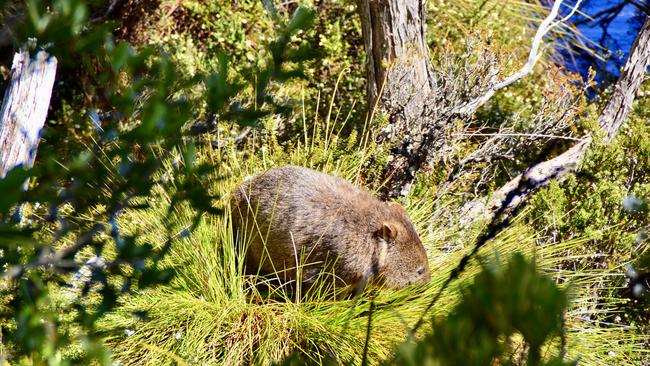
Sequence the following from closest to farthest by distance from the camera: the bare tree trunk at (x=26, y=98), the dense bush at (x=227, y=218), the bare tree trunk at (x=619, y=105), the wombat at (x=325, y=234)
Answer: the dense bush at (x=227, y=218), the wombat at (x=325, y=234), the bare tree trunk at (x=26, y=98), the bare tree trunk at (x=619, y=105)

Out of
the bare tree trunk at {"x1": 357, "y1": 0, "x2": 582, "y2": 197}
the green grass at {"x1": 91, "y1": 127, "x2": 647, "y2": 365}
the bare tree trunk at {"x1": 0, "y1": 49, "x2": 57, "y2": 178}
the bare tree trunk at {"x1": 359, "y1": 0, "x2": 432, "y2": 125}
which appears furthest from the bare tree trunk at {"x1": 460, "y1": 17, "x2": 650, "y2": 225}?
the bare tree trunk at {"x1": 0, "y1": 49, "x2": 57, "y2": 178}

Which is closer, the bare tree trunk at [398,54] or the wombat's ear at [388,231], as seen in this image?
the wombat's ear at [388,231]

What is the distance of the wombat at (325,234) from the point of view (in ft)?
15.5

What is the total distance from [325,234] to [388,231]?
0.42 metres

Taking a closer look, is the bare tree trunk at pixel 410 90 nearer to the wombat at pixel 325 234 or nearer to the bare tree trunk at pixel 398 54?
the bare tree trunk at pixel 398 54

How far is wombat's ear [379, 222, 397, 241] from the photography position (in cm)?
474

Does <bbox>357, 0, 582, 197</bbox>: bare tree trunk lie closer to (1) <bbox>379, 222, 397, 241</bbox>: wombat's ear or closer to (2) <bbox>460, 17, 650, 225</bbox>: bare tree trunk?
(2) <bbox>460, 17, 650, 225</bbox>: bare tree trunk

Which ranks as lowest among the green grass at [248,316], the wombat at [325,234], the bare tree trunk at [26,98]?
the green grass at [248,316]

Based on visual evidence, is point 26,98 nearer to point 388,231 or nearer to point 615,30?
point 388,231

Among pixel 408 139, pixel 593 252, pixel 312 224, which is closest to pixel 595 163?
pixel 593 252

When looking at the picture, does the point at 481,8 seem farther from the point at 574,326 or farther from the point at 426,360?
the point at 426,360

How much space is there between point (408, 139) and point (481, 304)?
5291 millimetres

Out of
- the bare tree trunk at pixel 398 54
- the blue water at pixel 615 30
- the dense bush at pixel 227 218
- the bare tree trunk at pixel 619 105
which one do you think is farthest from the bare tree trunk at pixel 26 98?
the blue water at pixel 615 30

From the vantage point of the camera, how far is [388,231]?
15.6ft
